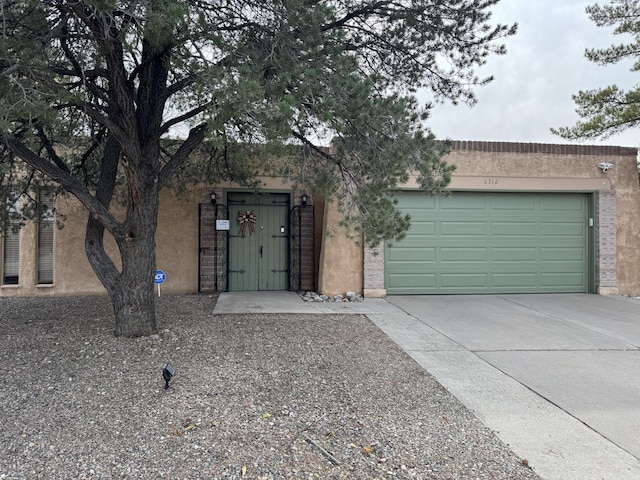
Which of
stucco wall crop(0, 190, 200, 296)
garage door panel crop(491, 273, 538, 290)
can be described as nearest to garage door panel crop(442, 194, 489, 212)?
garage door panel crop(491, 273, 538, 290)

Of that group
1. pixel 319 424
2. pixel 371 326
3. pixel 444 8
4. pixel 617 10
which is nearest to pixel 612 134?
pixel 617 10

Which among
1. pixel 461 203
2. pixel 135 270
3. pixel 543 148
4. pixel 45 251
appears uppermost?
pixel 543 148

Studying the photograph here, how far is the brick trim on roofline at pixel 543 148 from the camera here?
27.8 feet

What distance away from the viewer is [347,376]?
13.0ft

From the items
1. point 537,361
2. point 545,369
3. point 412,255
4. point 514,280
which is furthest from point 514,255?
point 545,369

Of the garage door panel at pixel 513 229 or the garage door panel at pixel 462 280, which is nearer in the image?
the garage door panel at pixel 462 280

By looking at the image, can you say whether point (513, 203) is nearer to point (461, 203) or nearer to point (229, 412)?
point (461, 203)

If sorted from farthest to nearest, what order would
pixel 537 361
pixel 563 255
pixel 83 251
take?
1. pixel 563 255
2. pixel 83 251
3. pixel 537 361

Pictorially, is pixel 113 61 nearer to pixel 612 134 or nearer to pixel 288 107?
pixel 288 107

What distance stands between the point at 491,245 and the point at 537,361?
4447mm

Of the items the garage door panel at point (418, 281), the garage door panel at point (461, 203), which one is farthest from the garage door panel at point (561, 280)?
the garage door panel at point (418, 281)

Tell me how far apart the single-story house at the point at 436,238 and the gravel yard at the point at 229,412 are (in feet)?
11.2

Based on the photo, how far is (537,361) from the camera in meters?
4.60

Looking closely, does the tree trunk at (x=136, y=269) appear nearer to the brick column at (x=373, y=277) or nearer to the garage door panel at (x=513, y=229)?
the brick column at (x=373, y=277)
